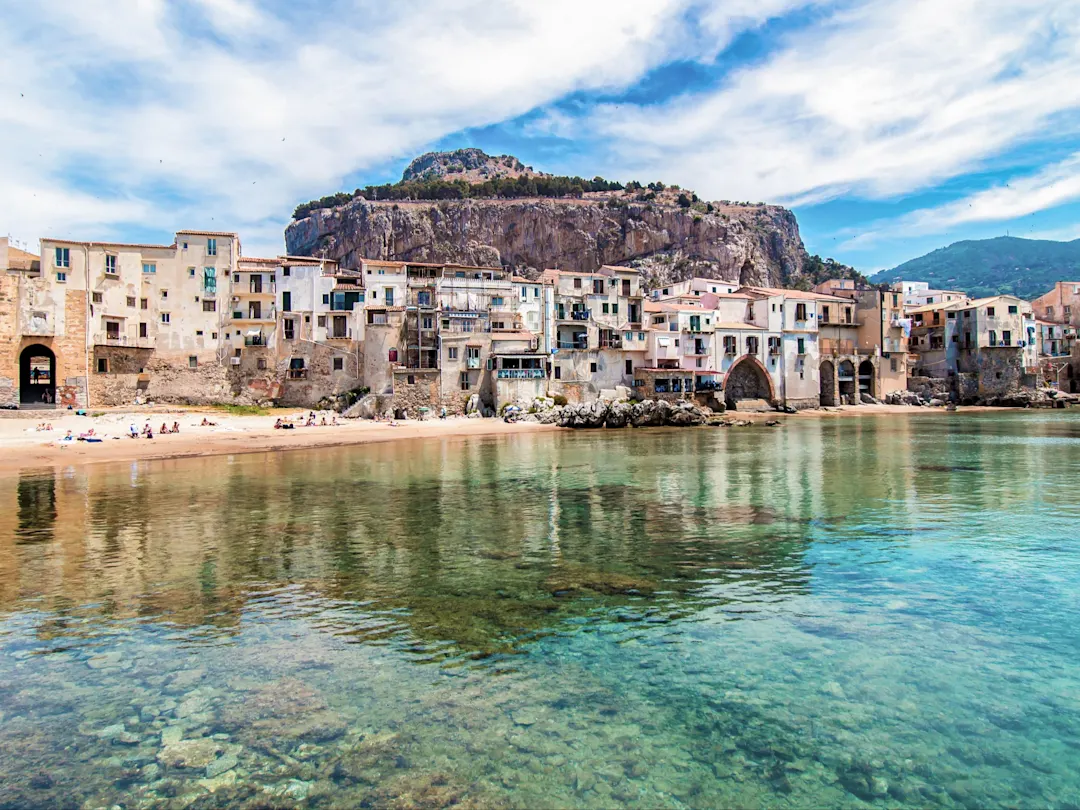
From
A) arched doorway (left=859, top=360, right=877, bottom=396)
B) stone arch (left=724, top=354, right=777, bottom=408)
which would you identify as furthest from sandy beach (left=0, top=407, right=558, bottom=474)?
arched doorway (left=859, top=360, right=877, bottom=396)

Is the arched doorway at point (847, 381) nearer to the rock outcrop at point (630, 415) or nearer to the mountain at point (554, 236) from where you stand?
the rock outcrop at point (630, 415)

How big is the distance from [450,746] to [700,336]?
69604 mm

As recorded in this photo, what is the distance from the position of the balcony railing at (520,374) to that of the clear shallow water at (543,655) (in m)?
40.4

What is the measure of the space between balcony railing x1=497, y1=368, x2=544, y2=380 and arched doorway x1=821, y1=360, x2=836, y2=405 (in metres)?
39.6

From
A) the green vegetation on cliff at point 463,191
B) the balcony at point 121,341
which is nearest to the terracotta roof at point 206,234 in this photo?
the balcony at point 121,341

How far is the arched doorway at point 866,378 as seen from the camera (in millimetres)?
Result: 85500

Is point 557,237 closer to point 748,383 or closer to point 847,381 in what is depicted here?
point 748,383

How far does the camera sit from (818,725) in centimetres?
840

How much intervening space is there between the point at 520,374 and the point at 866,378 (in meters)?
48.7

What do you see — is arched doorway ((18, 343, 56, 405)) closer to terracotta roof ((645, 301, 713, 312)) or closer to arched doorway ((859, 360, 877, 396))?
terracotta roof ((645, 301, 713, 312))

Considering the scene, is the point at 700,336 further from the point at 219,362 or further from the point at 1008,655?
the point at 1008,655

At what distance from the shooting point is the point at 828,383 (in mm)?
83500

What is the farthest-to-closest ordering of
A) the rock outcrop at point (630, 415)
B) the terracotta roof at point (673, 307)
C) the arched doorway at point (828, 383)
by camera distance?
the arched doorway at point (828, 383) < the terracotta roof at point (673, 307) < the rock outcrop at point (630, 415)

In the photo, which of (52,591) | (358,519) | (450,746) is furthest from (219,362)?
(450,746)
